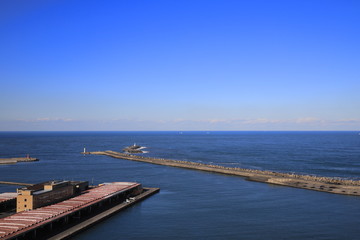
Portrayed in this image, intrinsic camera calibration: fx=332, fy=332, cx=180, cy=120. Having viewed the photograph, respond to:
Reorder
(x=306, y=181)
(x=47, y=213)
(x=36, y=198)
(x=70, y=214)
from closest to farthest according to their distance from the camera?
(x=47, y=213), (x=70, y=214), (x=36, y=198), (x=306, y=181)

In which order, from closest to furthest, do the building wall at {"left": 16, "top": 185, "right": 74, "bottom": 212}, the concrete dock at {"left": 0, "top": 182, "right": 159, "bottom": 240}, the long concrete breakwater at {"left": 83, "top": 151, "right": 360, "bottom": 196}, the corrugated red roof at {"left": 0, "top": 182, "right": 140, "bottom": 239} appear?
the corrugated red roof at {"left": 0, "top": 182, "right": 140, "bottom": 239}
the concrete dock at {"left": 0, "top": 182, "right": 159, "bottom": 240}
the building wall at {"left": 16, "top": 185, "right": 74, "bottom": 212}
the long concrete breakwater at {"left": 83, "top": 151, "right": 360, "bottom": 196}

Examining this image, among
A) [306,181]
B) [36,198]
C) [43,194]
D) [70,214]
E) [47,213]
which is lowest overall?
[306,181]

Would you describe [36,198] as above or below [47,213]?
above

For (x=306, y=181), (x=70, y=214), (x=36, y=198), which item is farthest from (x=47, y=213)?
(x=306, y=181)

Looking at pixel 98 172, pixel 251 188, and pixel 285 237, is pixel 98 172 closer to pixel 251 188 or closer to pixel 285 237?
pixel 251 188

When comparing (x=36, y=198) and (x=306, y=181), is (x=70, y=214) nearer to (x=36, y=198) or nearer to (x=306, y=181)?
(x=36, y=198)

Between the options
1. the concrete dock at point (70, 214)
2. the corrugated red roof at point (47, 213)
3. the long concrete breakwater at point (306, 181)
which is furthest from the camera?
the long concrete breakwater at point (306, 181)

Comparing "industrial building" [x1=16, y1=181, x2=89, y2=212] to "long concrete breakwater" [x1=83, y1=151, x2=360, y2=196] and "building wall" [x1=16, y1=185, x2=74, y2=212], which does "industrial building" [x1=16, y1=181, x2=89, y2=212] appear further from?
"long concrete breakwater" [x1=83, y1=151, x2=360, y2=196]

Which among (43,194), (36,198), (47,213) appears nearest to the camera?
(47,213)

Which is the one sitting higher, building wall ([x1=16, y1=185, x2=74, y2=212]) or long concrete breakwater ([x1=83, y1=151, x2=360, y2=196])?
building wall ([x1=16, y1=185, x2=74, y2=212])

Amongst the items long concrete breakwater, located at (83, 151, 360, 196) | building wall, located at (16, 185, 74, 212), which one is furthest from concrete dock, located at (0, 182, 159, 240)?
long concrete breakwater, located at (83, 151, 360, 196)

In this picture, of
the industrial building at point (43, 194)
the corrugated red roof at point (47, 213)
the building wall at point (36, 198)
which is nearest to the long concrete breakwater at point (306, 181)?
the corrugated red roof at point (47, 213)

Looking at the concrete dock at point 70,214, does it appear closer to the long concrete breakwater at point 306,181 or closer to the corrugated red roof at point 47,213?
the corrugated red roof at point 47,213

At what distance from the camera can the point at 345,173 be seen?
8412cm
